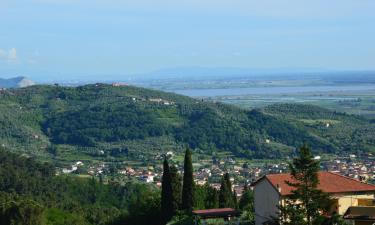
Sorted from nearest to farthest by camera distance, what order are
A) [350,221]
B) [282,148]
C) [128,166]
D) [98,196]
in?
[350,221], [98,196], [128,166], [282,148]

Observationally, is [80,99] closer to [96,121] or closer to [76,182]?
[96,121]

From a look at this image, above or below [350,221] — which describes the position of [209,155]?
below

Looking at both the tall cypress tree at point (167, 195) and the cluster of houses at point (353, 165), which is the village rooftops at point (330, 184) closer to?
the tall cypress tree at point (167, 195)

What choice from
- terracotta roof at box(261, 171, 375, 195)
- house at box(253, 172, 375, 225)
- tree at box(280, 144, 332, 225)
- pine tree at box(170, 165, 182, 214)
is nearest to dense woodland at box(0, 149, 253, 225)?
pine tree at box(170, 165, 182, 214)

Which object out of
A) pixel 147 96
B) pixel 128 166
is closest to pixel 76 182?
pixel 128 166

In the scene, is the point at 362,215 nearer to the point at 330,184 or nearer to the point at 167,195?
the point at 330,184

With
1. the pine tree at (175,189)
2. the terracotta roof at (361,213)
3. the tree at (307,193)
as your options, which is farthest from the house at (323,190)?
the pine tree at (175,189)

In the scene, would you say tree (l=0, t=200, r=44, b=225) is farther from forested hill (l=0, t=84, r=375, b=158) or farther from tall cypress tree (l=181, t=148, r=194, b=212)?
forested hill (l=0, t=84, r=375, b=158)
